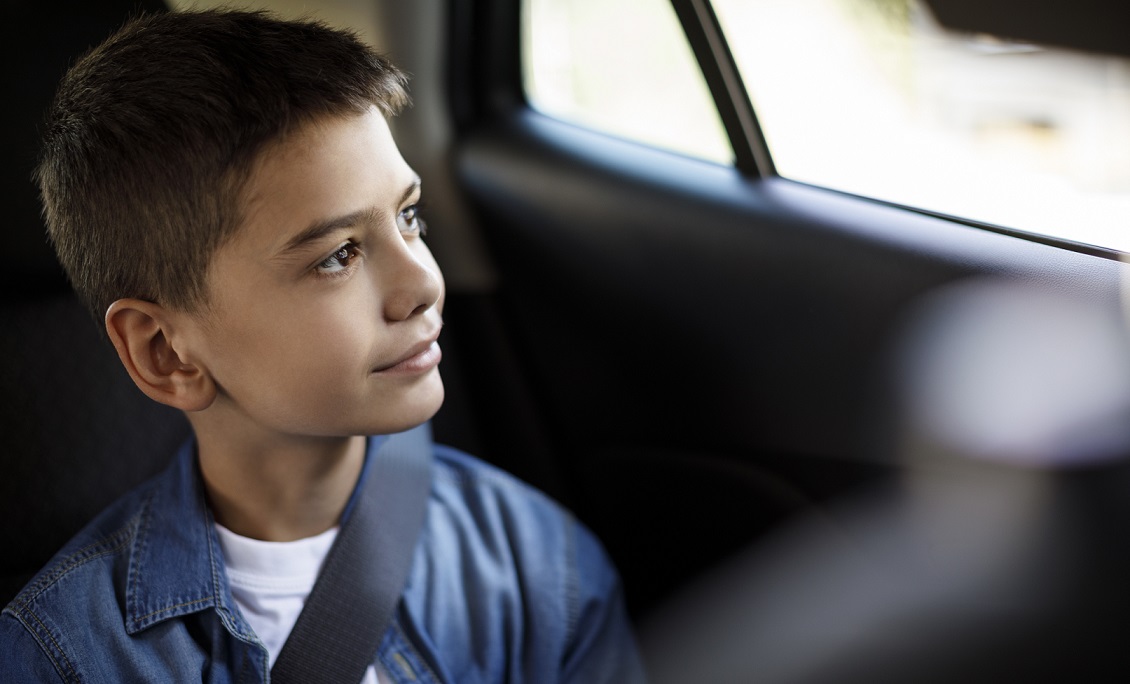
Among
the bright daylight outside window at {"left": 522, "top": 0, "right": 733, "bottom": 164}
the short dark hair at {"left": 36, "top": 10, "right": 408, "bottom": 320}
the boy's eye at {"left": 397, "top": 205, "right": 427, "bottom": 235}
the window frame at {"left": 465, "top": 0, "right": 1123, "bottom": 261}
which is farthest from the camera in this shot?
the bright daylight outside window at {"left": 522, "top": 0, "right": 733, "bottom": 164}

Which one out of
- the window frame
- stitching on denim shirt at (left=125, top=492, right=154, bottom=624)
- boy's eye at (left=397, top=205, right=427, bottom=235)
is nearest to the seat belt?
stitching on denim shirt at (left=125, top=492, right=154, bottom=624)

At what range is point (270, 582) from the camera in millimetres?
973

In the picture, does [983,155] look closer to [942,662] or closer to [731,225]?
[731,225]

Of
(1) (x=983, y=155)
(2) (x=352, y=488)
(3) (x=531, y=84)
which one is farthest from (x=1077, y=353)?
(3) (x=531, y=84)

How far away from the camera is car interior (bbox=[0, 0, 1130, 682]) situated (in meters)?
0.98

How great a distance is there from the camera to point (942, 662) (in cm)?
107

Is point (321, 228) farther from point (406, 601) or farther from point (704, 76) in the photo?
point (704, 76)

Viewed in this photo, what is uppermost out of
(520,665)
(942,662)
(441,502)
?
(441,502)

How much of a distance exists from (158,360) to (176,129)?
8.1 inches

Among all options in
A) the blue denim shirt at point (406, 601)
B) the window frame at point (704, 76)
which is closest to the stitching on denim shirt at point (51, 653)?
the blue denim shirt at point (406, 601)

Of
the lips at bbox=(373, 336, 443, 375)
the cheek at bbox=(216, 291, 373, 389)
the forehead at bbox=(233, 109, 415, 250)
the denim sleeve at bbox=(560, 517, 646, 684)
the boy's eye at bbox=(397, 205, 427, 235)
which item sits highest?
the forehead at bbox=(233, 109, 415, 250)

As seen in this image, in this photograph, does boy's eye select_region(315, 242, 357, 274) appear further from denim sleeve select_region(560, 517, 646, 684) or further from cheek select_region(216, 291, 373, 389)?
denim sleeve select_region(560, 517, 646, 684)

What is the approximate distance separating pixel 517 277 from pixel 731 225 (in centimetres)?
32

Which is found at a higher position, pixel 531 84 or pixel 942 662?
pixel 531 84
